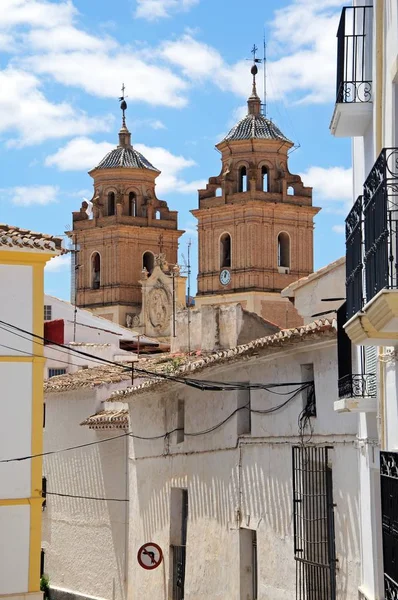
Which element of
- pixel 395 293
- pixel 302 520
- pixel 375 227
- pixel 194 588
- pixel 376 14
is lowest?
pixel 194 588

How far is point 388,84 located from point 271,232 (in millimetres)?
52498

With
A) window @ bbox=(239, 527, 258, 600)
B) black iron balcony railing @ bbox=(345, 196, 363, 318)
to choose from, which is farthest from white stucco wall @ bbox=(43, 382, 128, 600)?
black iron balcony railing @ bbox=(345, 196, 363, 318)

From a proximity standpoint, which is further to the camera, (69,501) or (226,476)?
(69,501)

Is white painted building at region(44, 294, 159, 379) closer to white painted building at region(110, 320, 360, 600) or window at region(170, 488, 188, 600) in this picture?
white painted building at region(110, 320, 360, 600)

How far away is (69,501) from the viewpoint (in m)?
25.7

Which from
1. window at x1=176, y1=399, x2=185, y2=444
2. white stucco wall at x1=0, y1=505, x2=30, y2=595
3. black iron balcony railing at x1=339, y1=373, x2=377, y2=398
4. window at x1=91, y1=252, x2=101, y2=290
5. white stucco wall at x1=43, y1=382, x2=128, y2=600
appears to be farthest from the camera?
window at x1=91, y1=252, x2=101, y2=290

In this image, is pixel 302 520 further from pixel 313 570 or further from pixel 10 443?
pixel 10 443

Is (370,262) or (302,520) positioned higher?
(370,262)

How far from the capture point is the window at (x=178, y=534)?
62.9ft

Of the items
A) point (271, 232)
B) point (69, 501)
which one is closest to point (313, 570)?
point (69, 501)

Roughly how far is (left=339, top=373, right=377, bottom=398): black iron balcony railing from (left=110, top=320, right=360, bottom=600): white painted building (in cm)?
173

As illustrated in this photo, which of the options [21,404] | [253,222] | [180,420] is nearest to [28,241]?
[21,404]

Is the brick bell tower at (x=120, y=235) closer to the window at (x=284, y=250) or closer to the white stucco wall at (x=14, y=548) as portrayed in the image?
the window at (x=284, y=250)

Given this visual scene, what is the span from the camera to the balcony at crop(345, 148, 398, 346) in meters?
6.72
